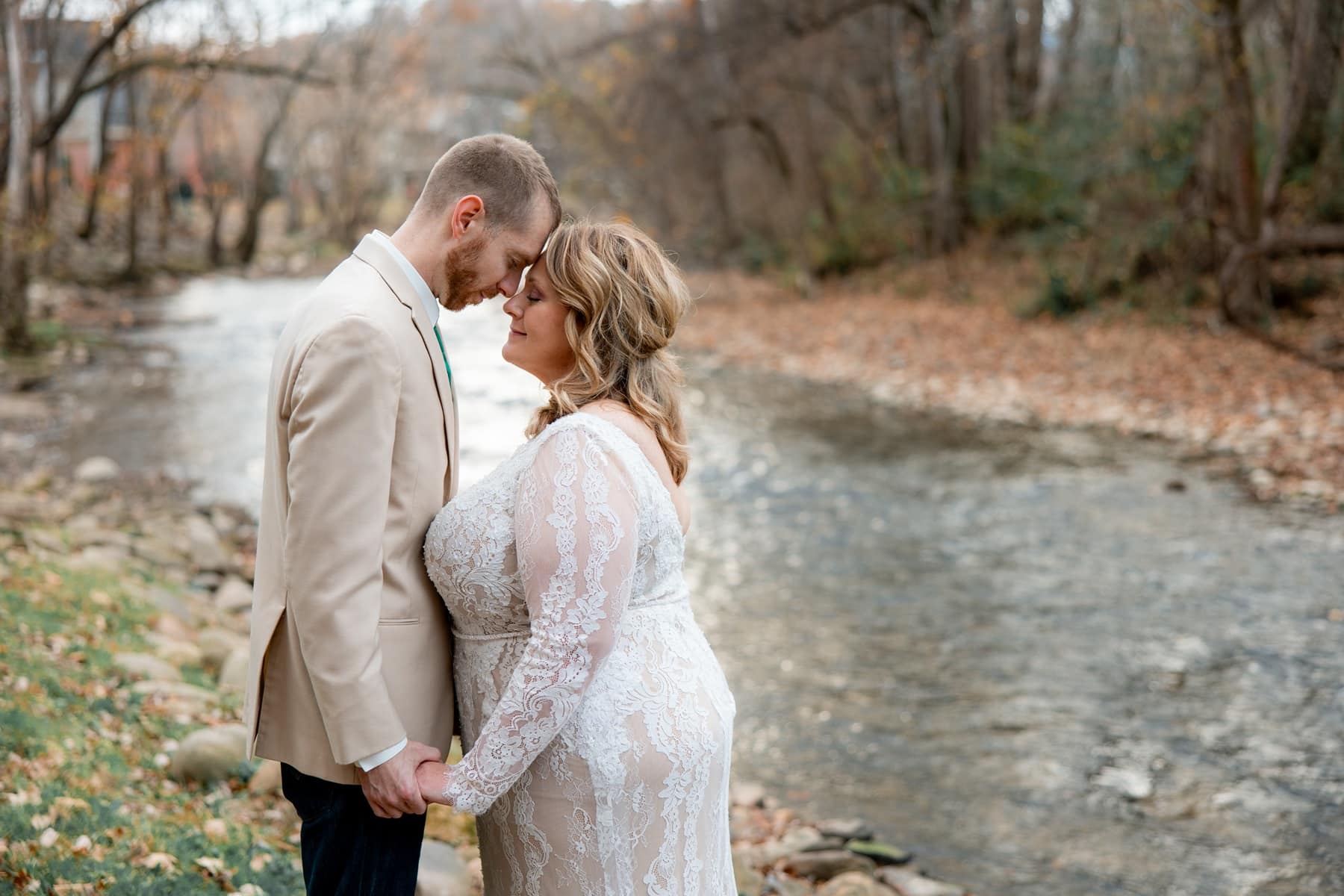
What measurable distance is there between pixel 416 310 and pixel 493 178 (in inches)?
13.6

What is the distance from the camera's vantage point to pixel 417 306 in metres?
2.57

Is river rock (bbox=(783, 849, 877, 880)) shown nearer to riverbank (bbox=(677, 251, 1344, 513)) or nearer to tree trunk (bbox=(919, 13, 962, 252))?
riverbank (bbox=(677, 251, 1344, 513))

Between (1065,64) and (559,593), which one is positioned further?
(1065,64)

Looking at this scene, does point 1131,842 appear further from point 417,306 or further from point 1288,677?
point 417,306

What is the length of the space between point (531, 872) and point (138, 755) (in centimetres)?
250

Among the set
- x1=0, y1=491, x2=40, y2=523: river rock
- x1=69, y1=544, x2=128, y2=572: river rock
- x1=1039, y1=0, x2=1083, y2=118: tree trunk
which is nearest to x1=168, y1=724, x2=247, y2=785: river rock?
x1=69, y1=544, x2=128, y2=572: river rock

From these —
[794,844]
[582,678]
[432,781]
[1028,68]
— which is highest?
[1028,68]

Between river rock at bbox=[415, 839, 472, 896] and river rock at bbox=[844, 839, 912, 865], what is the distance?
166 cm

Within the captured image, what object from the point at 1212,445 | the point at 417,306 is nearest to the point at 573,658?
the point at 417,306

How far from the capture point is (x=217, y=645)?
6.14m

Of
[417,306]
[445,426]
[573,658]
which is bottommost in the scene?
[573,658]

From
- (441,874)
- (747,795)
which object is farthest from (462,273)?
(747,795)

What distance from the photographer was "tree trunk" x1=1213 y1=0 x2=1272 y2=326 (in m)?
13.8

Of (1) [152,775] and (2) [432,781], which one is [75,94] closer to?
(1) [152,775]
